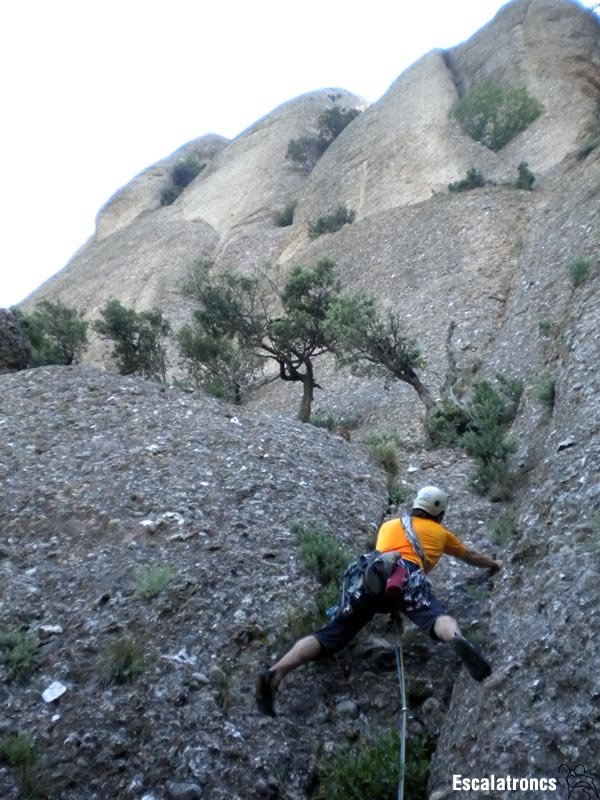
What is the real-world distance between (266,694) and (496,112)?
2805 cm

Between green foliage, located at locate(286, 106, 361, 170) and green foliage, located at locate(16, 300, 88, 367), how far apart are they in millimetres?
19356

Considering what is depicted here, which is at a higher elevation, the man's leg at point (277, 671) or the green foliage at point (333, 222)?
the green foliage at point (333, 222)

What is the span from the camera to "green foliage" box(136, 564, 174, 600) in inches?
281

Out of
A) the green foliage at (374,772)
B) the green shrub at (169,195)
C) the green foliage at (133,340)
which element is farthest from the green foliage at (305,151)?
the green foliage at (374,772)

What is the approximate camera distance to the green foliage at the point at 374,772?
5113mm

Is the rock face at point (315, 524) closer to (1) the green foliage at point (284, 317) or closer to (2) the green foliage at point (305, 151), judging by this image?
(1) the green foliage at point (284, 317)

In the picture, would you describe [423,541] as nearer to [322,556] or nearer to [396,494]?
[322,556]

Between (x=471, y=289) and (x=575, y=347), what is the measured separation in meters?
9.69

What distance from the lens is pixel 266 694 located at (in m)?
5.91

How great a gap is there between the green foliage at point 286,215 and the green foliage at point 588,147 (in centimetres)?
1229

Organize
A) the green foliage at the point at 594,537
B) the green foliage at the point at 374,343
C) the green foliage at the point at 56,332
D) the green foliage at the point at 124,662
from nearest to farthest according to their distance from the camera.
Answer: the green foliage at the point at 594,537
the green foliage at the point at 124,662
the green foliage at the point at 374,343
the green foliage at the point at 56,332

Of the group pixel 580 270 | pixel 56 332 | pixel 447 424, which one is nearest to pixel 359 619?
pixel 447 424

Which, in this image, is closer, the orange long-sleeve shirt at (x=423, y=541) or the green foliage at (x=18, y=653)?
the green foliage at (x=18, y=653)

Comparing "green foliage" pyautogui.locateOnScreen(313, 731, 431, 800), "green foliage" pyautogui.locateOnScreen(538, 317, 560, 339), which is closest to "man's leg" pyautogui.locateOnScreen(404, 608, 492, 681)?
"green foliage" pyautogui.locateOnScreen(313, 731, 431, 800)
